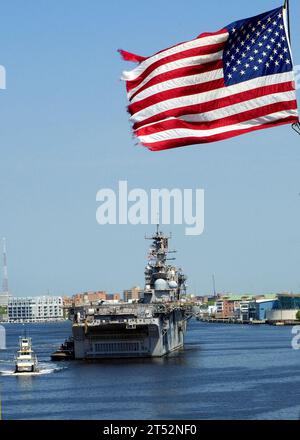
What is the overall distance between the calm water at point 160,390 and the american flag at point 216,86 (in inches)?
1131

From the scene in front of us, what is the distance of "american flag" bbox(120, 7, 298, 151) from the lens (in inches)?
758

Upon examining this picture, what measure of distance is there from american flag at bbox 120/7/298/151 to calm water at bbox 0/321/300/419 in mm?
28732

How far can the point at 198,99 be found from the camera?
1997cm

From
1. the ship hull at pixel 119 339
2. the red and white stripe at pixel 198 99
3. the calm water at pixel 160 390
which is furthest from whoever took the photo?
the ship hull at pixel 119 339

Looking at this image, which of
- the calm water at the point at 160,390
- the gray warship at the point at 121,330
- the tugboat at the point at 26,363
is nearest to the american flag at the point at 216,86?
the calm water at the point at 160,390

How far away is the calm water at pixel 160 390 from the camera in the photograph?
5009cm

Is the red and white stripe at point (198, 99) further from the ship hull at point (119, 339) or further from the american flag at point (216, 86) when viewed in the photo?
the ship hull at point (119, 339)

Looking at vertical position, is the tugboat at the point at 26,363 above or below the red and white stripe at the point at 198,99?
below

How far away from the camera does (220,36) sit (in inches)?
789

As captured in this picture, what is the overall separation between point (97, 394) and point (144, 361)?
24.0m

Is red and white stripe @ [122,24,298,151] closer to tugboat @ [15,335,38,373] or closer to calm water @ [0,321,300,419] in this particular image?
calm water @ [0,321,300,419]

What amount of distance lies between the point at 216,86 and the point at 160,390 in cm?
4222

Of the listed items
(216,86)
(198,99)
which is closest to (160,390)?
(198,99)

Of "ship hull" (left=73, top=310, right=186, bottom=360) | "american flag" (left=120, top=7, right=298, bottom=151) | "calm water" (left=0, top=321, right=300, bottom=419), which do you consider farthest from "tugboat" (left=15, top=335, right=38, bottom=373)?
"american flag" (left=120, top=7, right=298, bottom=151)
